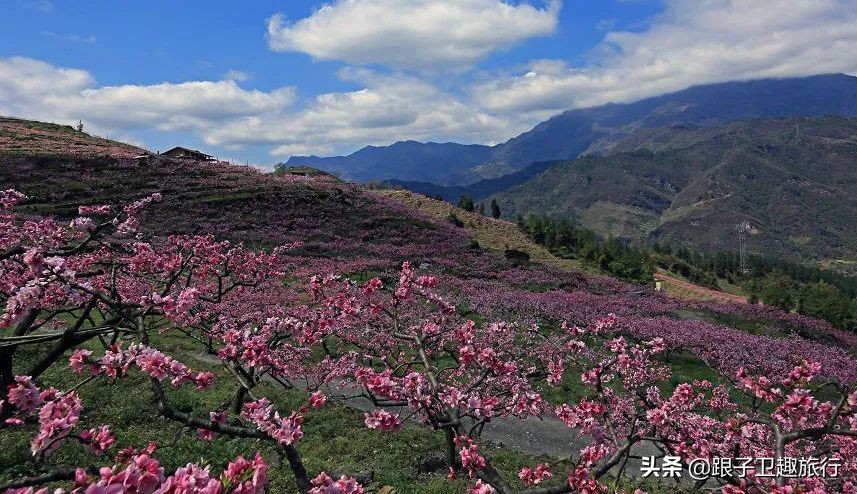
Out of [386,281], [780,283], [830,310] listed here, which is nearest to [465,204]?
[780,283]

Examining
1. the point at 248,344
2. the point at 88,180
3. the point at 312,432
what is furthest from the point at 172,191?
the point at 248,344

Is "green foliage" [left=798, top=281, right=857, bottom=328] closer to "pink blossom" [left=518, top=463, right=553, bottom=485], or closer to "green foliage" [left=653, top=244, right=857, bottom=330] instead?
"green foliage" [left=653, top=244, right=857, bottom=330]

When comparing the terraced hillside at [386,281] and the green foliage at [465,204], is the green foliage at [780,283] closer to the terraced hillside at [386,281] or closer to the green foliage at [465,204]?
the terraced hillside at [386,281]

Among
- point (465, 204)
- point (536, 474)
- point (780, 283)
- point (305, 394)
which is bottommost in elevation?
point (780, 283)

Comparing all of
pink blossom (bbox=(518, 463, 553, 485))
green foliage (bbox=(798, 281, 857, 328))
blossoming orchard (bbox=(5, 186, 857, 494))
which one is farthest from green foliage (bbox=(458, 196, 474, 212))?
pink blossom (bbox=(518, 463, 553, 485))

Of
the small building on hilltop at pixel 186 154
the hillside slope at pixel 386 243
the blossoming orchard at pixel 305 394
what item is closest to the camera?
the blossoming orchard at pixel 305 394

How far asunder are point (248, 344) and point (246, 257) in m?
11.0

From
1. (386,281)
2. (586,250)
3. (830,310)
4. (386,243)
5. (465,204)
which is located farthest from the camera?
(465,204)

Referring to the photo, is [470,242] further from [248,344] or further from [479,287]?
[248,344]

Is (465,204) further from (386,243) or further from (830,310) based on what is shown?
(830,310)

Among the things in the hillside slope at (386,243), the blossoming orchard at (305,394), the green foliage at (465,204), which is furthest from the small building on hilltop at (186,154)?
the blossoming orchard at (305,394)

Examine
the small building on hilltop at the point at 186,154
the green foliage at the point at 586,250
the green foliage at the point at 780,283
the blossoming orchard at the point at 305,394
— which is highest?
the small building on hilltop at the point at 186,154

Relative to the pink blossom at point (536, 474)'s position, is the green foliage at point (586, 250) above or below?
below

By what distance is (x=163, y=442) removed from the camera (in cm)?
1239
